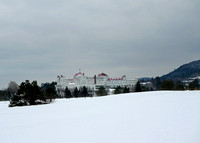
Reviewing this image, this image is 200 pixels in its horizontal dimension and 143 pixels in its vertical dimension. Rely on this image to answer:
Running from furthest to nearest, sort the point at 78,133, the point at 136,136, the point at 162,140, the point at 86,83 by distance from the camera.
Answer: the point at 86,83 → the point at 78,133 → the point at 136,136 → the point at 162,140

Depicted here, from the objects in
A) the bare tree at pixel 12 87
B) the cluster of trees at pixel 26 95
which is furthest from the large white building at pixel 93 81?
the cluster of trees at pixel 26 95

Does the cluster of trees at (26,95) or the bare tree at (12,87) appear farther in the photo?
the bare tree at (12,87)

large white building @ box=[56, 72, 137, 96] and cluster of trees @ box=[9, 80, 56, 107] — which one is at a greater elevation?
large white building @ box=[56, 72, 137, 96]

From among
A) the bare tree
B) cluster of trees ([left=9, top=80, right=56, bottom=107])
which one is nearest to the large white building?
the bare tree

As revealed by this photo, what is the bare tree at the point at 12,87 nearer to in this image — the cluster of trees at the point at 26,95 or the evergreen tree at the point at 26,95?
the cluster of trees at the point at 26,95

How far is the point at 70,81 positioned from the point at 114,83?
3749 centimetres

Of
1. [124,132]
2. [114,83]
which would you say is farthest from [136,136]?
[114,83]

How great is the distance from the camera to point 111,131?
6.47 meters

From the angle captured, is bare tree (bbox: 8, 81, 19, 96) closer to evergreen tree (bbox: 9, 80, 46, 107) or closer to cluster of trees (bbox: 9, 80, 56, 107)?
cluster of trees (bbox: 9, 80, 56, 107)

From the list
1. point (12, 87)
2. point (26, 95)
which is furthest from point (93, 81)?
point (26, 95)

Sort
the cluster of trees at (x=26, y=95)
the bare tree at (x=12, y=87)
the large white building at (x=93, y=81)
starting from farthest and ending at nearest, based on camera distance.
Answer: the large white building at (x=93, y=81)
the bare tree at (x=12, y=87)
the cluster of trees at (x=26, y=95)

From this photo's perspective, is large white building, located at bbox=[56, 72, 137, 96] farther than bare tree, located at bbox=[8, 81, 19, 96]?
Yes

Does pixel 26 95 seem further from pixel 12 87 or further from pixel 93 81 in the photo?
pixel 93 81

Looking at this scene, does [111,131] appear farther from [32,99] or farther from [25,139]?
[32,99]
